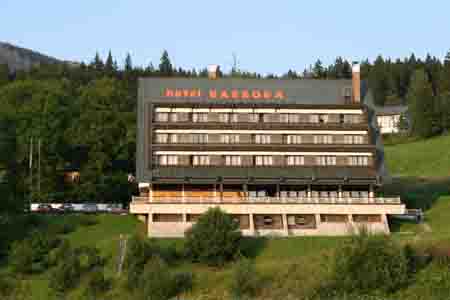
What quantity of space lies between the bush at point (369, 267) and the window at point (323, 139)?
2649cm

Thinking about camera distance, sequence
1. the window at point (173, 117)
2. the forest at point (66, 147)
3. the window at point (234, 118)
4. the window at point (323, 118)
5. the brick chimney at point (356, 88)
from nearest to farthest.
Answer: the window at point (173, 117) < the window at point (234, 118) < the window at point (323, 118) < the brick chimney at point (356, 88) < the forest at point (66, 147)

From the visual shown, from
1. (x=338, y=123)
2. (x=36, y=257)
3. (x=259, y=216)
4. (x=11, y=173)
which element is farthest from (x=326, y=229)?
(x=11, y=173)

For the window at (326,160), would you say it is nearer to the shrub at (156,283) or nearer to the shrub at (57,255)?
the shrub at (156,283)

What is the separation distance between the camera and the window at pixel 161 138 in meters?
90.6

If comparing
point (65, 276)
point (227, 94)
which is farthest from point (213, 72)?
point (65, 276)

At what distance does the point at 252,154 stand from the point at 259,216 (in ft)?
23.9

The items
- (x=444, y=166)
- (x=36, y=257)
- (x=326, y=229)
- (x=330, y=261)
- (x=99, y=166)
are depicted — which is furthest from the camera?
(x=444, y=166)

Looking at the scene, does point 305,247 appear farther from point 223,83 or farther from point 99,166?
point 99,166

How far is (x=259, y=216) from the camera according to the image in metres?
87.9

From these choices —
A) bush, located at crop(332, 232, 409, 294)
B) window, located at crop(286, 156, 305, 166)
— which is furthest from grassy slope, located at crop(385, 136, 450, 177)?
bush, located at crop(332, 232, 409, 294)

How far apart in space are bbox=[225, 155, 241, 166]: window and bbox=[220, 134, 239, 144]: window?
1684 millimetres

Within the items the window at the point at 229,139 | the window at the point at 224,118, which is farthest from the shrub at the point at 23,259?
the window at the point at 224,118

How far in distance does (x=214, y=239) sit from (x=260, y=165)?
1888 centimetres

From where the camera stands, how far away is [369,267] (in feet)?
209
